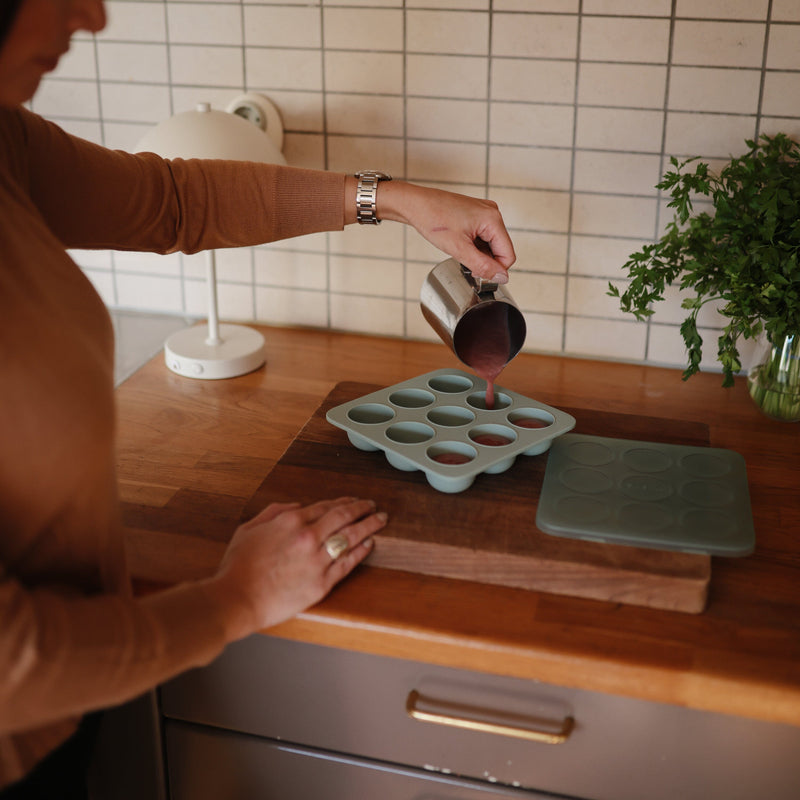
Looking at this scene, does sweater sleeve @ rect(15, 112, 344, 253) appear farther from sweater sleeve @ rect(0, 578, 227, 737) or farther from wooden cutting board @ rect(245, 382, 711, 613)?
sweater sleeve @ rect(0, 578, 227, 737)

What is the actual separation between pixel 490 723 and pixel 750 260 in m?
0.69

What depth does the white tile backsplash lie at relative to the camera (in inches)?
53.2

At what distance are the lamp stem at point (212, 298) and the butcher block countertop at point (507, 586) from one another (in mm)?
95

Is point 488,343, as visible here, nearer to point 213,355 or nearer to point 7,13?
point 213,355

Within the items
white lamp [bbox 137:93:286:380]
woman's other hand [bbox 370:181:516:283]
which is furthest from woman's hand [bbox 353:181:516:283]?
white lamp [bbox 137:93:286:380]

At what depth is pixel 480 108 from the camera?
1.44 m

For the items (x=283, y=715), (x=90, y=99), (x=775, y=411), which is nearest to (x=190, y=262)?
(x=90, y=99)

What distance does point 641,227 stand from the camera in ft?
4.75

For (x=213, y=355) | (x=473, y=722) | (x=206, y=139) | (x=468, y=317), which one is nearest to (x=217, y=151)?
(x=206, y=139)

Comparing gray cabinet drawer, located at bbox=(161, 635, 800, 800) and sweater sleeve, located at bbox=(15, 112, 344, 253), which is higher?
sweater sleeve, located at bbox=(15, 112, 344, 253)

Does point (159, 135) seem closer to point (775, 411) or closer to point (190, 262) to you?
point (190, 262)

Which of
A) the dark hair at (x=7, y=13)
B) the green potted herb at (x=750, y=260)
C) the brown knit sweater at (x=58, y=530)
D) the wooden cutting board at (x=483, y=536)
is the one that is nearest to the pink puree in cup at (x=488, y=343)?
the wooden cutting board at (x=483, y=536)

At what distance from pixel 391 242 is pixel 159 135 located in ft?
1.38

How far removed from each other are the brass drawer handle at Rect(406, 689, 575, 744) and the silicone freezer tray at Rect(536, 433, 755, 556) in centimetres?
20
